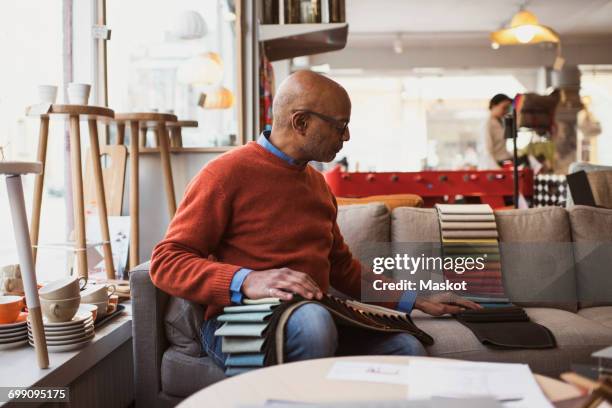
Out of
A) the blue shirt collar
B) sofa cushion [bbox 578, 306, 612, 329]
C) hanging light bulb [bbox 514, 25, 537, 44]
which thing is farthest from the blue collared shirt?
hanging light bulb [bbox 514, 25, 537, 44]

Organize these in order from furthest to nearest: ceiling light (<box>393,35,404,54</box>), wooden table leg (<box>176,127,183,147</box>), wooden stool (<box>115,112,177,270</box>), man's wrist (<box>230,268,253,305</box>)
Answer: ceiling light (<box>393,35,404,54</box>) < wooden table leg (<box>176,127,183,147</box>) < wooden stool (<box>115,112,177,270</box>) < man's wrist (<box>230,268,253,305</box>)

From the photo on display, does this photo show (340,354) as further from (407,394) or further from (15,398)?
(15,398)

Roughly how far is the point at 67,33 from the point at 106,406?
2.25 meters

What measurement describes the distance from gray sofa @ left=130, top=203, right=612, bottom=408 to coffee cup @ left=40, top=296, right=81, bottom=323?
198 mm

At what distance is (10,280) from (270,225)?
42.0 inches

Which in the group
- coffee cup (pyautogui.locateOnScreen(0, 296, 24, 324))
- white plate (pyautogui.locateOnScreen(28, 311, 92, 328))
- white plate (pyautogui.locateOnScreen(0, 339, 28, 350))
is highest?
coffee cup (pyautogui.locateOnScreen(0, 296, 24, 324))

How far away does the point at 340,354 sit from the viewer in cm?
188

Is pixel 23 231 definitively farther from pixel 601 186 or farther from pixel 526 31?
pixel 526 31

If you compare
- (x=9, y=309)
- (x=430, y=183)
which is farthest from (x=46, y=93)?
(x=430, y=183)

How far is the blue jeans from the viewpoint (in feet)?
5.24

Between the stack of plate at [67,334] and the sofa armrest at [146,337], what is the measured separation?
0.65ft

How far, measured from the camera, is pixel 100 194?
9.74 feet

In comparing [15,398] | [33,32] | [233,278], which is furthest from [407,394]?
[33,32]

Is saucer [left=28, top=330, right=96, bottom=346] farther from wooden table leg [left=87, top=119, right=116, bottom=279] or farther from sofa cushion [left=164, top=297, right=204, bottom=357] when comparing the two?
wooden table leg [left=87, top=119, right=116, bottom=279]
